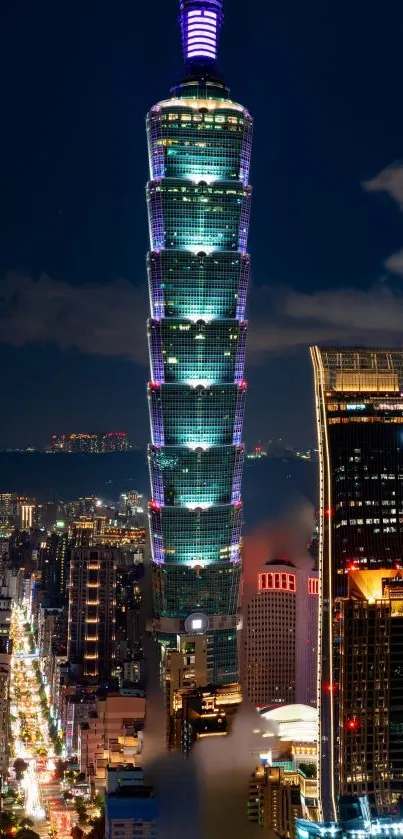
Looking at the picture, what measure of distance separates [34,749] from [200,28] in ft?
32.9

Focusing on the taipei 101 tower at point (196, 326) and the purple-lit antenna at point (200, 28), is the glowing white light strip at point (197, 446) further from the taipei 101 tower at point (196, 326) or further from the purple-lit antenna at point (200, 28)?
the purple-lit antenna at point (200, 28)

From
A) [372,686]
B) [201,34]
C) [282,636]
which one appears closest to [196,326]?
[201,34]

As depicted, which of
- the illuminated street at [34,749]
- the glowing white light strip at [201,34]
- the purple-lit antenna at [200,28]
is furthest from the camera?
the glowing white light strip at [201,34]

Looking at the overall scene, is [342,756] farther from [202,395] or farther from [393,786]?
[202,395]

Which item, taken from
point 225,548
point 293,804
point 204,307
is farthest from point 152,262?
point 293,804

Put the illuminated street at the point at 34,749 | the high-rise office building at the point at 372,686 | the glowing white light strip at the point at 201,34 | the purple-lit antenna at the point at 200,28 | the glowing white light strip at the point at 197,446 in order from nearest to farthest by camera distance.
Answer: the high-rise office building at the point at 372,686
the illuminated street at the point at 34,749
the purple-lit antenna at the point at 200,28
the glowing white light strip at the point at 201,34
the glowing white light strip at the point at 197,446

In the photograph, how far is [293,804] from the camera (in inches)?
400

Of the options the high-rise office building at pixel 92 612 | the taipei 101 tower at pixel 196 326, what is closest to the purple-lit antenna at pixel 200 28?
the taipei 101 tower at pixel 196 326

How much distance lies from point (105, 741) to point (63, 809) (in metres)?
1.25

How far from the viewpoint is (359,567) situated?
10.2 metres

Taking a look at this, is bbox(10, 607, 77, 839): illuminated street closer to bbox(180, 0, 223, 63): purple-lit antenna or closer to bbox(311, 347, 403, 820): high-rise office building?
bbox(311, 347, 403, 820): high-rise office building

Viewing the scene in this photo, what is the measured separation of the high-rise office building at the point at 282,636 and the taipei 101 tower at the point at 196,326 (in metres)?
0.44

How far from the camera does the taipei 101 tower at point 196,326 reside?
15539mm

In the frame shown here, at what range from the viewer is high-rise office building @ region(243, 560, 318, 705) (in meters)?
13.9
